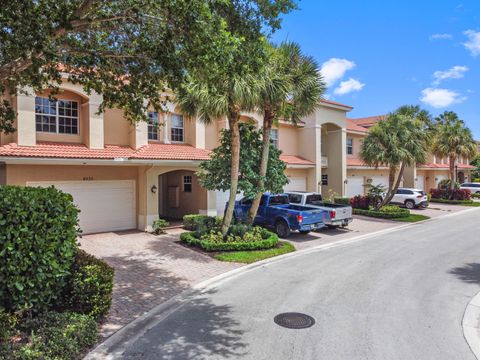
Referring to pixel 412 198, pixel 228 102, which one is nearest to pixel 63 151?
pixel 228 102

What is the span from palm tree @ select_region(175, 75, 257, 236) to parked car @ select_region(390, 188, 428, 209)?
71.6 ft

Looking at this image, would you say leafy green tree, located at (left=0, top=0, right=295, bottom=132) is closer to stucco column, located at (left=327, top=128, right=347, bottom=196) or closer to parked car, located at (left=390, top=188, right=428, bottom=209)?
stucco column, located at (left=327, top=128, right=347, bottom=196)

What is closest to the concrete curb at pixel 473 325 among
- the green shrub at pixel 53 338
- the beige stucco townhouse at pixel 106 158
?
the green shrub at pixel 53 338

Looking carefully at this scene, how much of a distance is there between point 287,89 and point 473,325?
9291 millimetres

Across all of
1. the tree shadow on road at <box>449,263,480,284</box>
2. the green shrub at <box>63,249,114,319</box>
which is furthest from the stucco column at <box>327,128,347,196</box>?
the green shrub at <box>63,249,114,319</box>

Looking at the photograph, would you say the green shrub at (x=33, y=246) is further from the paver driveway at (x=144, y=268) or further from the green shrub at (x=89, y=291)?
the paver driveway at (x=144, y=268)

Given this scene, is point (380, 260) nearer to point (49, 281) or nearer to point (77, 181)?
point (49, 281)

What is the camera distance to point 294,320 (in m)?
7.03

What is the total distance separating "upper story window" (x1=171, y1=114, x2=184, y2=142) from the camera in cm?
1991

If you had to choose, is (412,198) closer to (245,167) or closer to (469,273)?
(469,273)

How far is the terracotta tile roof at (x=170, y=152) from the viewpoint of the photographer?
1636 centimetres

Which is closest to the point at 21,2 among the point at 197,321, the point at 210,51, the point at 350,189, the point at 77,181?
the point at 210,51

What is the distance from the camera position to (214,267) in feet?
36.9

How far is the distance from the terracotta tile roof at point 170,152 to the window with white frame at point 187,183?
2.21 m
